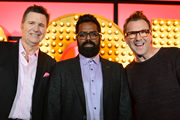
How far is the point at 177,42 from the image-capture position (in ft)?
11.0

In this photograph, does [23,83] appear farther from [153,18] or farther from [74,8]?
[153,18]

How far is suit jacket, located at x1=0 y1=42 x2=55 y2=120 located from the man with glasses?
45.5 inches

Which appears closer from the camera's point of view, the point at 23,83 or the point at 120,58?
the point at 23,83

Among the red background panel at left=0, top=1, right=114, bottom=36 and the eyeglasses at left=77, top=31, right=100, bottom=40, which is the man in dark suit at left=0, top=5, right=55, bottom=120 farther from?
the red background panel at left=0, top=1, right=114, bottom=36

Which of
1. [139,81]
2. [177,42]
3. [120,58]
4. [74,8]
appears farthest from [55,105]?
[177,42]

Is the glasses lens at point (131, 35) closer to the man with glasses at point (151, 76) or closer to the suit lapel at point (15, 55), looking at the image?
the man with glasses at point (151, 76)

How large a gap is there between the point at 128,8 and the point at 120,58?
3.69 feet

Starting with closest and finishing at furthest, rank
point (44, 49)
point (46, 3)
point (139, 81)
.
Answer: point (139, 81) < point (44, 49) < point (46, 3)

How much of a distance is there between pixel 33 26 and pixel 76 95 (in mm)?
1076

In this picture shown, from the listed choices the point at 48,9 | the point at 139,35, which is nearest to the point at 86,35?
the point at 139,35

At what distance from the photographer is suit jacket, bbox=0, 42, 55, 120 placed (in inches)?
86.7

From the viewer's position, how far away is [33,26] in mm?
2479

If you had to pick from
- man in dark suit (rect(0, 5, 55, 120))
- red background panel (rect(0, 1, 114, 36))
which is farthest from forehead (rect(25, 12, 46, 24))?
red background panel (rect(0, 1, 114, 36))

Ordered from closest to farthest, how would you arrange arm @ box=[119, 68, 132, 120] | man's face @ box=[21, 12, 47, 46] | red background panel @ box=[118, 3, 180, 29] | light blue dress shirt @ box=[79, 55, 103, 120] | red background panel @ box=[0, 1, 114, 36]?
light blue dress shirt @ box=[79, 55, 103, 120] < arm @ box=[119, 68, 132, 120] < man's face @ box=[21, 12, 47, 46] < red background panel @ box=[0, 1, 114, 36] < red background panel @ box=[118, 3, 180, 29]
